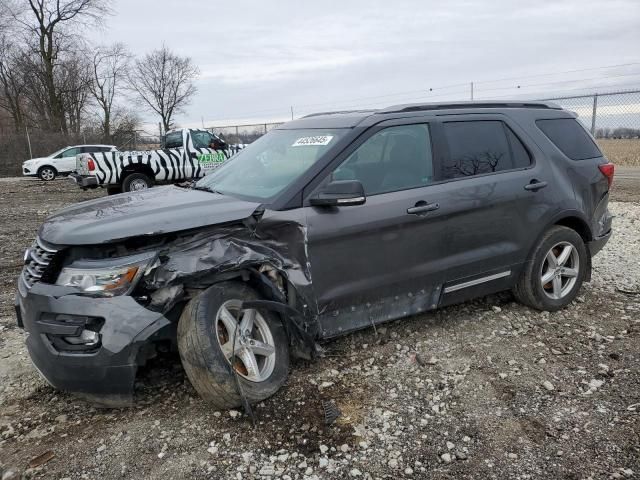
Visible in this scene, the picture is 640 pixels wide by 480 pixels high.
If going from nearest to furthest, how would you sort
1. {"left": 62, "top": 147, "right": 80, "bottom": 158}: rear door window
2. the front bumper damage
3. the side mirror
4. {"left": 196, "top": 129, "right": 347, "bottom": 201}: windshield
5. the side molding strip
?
the front bumper damage < the side mirror < {"left": 196, "top": 129, "right": 347, "bottom": 201}: windshield < the side molding strip < {"left": 62, "top": 147, "right": 80, "bottom": 158}: rear door window

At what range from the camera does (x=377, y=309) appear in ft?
11.4

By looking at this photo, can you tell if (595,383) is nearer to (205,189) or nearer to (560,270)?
(560,270)

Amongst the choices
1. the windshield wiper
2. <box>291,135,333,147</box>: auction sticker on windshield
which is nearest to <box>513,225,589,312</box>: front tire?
<box>291,135,333,147</box>: auction sticker on windshield

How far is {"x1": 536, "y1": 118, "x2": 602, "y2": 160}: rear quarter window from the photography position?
4.36 meters

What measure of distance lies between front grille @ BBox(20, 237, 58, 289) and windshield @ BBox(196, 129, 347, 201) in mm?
1241

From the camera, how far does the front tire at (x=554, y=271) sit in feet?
13.8

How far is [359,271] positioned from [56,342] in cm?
186

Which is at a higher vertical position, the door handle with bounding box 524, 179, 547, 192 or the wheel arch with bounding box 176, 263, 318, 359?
the door handle with bounding box 524, 179, 547, 192

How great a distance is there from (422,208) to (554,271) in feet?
5.36

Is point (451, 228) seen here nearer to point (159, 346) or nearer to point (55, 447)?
point (159, 346)

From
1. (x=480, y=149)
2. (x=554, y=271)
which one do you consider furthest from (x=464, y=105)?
(x=554, y=271)

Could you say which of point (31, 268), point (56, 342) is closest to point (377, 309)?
point (56, 342)

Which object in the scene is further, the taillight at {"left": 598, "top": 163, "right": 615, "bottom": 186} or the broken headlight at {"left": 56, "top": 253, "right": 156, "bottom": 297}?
the taillight at {"left": 598, "top": 163, "right": 615, "bottom": 186}

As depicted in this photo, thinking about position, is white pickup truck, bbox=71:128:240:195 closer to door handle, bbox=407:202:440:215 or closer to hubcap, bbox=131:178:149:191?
hubcap, bbox=131:178:149:191
